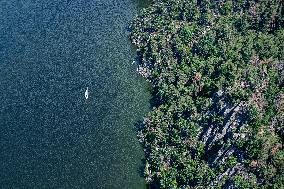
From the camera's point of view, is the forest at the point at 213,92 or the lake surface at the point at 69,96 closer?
the forest at the point at 213,92

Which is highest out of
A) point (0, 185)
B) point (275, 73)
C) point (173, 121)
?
point (275, 73)

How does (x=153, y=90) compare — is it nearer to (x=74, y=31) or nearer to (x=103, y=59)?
(x=103, y=59)

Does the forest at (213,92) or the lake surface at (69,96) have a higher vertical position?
the forest at (213,92)

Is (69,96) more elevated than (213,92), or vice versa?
(213,92)

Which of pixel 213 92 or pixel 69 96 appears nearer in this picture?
pixel 213 92

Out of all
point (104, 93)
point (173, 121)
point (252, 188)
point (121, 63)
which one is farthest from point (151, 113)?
point (252, 188)
